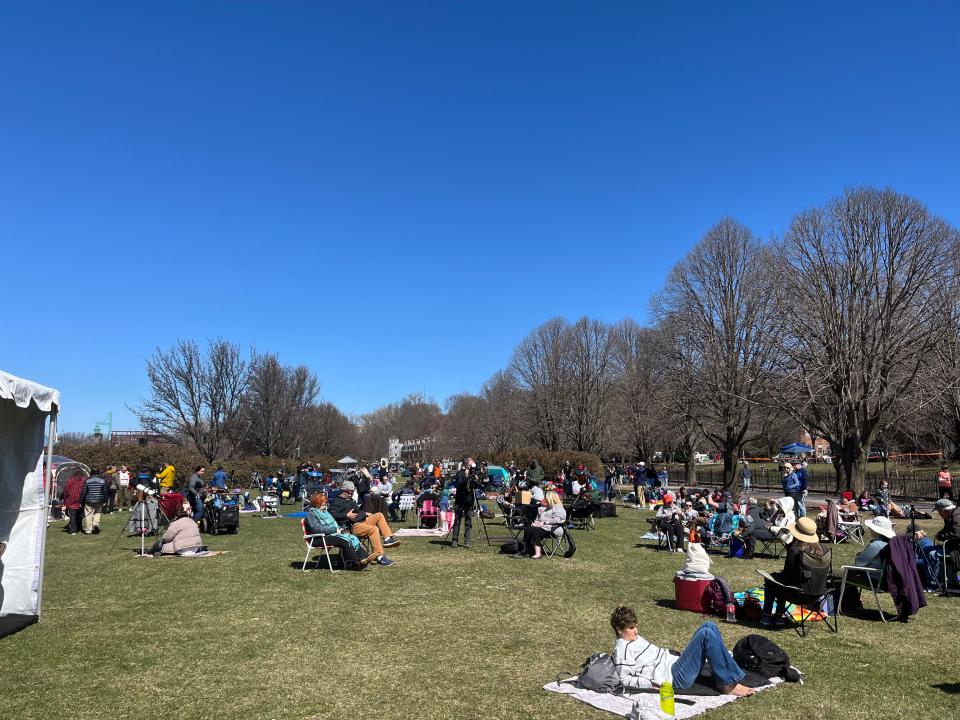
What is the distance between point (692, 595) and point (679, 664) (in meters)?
3.06

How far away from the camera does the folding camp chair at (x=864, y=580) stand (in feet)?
27.1

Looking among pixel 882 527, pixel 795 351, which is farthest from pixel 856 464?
pixel 882 527

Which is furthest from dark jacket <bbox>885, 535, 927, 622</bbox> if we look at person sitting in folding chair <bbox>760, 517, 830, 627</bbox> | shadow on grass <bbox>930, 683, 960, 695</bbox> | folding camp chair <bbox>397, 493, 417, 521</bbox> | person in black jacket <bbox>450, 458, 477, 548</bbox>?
folding camp chair <bbox>397, 493, 417, 521</bbox>

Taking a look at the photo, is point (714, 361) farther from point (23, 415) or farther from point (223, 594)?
point (23, 415)

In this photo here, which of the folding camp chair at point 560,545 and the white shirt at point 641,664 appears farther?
the folding camp chair at point 560,545

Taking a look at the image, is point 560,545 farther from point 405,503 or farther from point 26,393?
point 26,393

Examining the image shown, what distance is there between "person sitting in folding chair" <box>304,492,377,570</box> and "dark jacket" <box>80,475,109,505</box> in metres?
7.59

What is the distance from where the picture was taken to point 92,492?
54.4ft

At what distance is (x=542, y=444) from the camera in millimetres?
52875

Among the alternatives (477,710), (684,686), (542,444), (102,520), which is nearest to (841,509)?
(684,686)

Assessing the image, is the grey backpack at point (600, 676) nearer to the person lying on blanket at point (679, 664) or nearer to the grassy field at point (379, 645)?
the person lying on blanket at point (679, 664)

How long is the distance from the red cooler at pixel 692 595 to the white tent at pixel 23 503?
312 inches

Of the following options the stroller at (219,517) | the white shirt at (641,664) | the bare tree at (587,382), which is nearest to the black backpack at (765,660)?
the white shirt at (641,664)

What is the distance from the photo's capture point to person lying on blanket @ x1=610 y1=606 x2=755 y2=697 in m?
5.79
